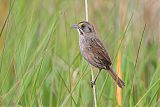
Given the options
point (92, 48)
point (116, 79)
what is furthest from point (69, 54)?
point (116, 79)

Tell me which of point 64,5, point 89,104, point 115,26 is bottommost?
point 89,104

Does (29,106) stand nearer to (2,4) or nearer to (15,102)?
(15,102)

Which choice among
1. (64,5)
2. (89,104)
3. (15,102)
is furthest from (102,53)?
(64,5)

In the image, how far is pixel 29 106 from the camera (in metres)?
3.63

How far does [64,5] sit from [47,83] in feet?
4.27

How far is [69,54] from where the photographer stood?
5188 mm

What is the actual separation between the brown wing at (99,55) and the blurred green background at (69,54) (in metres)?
0.09

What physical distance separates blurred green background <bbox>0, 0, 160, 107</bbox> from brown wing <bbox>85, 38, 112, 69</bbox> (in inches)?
3.6

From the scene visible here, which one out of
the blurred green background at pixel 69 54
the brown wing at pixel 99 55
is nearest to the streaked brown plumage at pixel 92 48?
the brown wing at pixel 99 55

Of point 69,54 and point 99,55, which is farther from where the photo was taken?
point 69,54

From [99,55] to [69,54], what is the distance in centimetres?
59

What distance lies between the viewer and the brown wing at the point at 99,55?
4621mm

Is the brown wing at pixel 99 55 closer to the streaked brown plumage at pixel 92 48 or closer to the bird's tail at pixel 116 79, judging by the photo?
the streaked brown plumage at pixel 92 48

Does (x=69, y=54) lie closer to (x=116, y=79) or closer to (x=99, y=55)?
(x=99, y=55)
